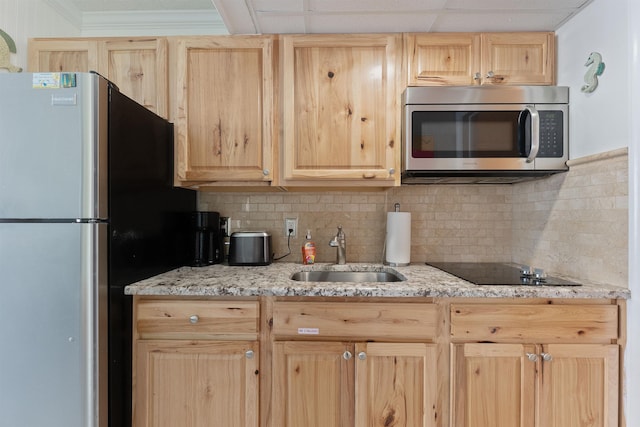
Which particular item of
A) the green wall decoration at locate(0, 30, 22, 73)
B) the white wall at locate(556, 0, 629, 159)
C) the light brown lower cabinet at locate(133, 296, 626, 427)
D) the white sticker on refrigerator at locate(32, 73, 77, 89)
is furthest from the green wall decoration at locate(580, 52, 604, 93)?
the green wall decoration at locate(0, 30, 22, 73)

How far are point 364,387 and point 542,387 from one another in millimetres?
701

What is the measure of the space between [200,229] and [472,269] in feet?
4.94

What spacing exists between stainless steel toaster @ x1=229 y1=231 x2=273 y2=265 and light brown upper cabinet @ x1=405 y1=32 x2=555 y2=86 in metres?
1.16

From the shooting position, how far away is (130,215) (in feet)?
4.64

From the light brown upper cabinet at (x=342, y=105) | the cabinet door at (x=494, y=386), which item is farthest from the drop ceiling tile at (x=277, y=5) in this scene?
the cabinet door at (x=494, y=386)

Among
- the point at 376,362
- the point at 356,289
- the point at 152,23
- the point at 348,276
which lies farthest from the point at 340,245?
the point at 152,23

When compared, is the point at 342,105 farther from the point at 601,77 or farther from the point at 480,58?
the point at 601,77

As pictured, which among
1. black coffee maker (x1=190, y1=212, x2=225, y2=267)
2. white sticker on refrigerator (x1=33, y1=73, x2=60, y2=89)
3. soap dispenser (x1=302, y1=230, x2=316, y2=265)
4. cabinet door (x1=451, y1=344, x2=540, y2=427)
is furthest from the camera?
soap dispenser (x1=302, y1=230, x2=316, y2=265)

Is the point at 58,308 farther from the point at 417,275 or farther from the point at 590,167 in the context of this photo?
the point at 590,167

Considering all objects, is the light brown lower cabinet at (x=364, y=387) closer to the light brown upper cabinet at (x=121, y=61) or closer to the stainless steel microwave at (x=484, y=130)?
the stainless steel microwave at (x=484, y=130)

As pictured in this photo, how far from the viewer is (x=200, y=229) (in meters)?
1.84

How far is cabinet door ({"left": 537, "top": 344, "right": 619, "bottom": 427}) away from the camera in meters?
1.30

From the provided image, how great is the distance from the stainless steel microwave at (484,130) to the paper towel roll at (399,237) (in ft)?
Answer: 1.08

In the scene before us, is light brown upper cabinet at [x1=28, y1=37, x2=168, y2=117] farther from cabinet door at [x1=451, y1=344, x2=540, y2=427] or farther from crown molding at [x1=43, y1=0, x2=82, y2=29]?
cabinet door at [x1=451, y1=344, x2=540, y2=427]
